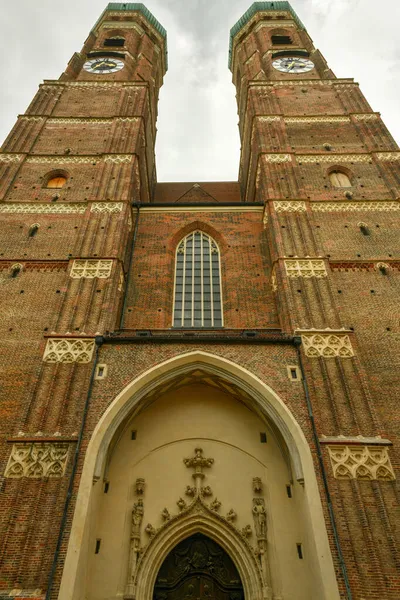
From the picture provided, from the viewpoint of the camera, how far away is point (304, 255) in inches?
546

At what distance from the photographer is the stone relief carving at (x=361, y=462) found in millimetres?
9188

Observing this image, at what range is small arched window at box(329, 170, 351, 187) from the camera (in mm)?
17406

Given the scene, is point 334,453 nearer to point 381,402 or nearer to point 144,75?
point 381,402

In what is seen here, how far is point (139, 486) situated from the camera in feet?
33.9

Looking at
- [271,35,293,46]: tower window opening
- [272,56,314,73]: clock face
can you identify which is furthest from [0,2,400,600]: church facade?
[271,35,293,46]: tower window opening

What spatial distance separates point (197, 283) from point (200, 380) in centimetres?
442

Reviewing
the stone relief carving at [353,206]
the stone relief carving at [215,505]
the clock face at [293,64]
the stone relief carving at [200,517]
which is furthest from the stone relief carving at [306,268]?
the clock face at [293,64]

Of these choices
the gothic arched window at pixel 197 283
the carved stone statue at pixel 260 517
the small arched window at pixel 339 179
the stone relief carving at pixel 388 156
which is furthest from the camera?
the stone relief carving at pixel 388 156

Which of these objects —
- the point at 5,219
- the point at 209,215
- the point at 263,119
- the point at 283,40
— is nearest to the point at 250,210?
the point at 209,215

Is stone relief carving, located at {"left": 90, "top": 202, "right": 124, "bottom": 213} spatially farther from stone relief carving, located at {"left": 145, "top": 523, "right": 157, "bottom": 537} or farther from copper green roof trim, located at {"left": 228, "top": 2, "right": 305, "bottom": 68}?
copper green roof trim, located at {"left": 228, "top": 2, "right": 305, "bottom": 68}

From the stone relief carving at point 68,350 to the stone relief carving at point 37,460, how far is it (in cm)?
217

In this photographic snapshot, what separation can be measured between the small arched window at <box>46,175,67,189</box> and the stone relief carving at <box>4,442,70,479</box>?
1088cm

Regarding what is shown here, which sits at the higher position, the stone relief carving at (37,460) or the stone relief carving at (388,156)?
the stone relief carving at (388,156)

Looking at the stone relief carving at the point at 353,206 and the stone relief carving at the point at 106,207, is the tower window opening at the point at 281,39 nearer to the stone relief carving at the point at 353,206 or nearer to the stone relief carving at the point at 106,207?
the stone relief carving at the point at 353,206
